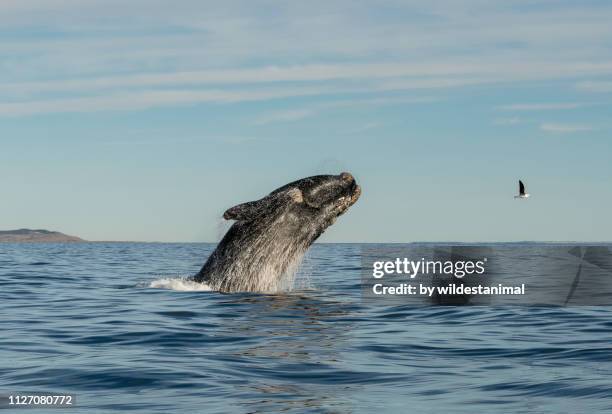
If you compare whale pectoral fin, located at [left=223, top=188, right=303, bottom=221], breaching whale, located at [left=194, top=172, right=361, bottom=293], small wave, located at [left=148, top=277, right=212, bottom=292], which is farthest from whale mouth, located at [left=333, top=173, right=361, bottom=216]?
small wave, located at [left=148, top=277, right=212, bottom=292]

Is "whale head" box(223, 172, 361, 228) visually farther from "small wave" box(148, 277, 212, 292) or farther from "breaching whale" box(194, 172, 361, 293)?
"small wave" box(148, 277, 212, 292)

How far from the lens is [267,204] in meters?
20.9

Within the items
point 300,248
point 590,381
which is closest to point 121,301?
point 300,248

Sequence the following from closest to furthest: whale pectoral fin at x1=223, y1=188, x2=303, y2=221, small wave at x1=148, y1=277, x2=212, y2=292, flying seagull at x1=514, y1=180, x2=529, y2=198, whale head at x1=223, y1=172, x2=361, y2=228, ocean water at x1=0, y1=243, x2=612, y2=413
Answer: ocean water at x1=0, y1=243, x2=612, y2=413 → whale pectoral fin at x1=223, y1=188, x2=303, y2=221 → whale head at x1=223, y1=172, x2=361, y2=228 → small wave at x1=148, y1=277, x2=212, y2=292 → flying seagull at x1=514, y1=180, x2=529, y2=198

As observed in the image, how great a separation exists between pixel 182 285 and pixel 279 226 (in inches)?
153

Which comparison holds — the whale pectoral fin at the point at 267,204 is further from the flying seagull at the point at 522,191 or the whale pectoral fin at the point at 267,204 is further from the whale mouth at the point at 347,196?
the flying seagull at the point at 522,191

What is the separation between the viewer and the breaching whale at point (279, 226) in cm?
2088

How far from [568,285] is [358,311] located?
44.3 ft

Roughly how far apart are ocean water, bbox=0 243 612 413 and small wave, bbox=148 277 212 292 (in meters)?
0.25

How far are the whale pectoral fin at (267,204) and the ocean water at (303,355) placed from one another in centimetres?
183

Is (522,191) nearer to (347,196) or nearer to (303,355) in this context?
(347,196)

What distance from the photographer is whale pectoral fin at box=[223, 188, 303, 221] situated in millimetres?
20688

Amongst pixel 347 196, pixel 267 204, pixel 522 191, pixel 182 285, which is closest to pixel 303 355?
pixel 267 204

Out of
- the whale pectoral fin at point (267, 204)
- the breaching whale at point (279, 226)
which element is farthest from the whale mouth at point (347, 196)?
the whale pectoral fin at point (267, 204)
